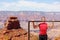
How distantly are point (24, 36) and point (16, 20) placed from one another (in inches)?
29.1

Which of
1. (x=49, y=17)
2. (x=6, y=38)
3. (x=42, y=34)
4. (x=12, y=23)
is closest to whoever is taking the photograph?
(x=42, y=34)

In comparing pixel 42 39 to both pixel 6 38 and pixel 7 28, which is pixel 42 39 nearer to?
pixel 6 38

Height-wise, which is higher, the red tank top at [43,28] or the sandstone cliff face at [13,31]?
the red tank top at [43,28]

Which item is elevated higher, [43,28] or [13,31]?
[43,28]

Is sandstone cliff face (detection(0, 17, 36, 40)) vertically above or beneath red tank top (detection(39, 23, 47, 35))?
beneath

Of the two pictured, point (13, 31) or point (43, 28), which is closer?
point (43, 28)

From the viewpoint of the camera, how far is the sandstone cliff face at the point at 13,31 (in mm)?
8789

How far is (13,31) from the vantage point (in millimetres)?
9477

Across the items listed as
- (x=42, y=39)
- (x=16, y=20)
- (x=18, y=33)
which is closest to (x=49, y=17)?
(x=16, y=20)

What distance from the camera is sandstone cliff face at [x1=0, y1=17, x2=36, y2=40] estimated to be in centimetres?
879

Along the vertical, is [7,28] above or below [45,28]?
below

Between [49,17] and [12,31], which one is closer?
[49,17]

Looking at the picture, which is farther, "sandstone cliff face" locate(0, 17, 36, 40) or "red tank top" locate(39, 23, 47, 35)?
"sandstone cliff face" locate(0, 17, 36, 40)

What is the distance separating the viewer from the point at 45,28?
11.5 feet
